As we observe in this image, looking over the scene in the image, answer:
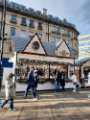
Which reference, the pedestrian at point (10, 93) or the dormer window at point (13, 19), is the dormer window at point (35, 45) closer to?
the pedestrian at point (10, 93)

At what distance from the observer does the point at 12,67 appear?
19.8 metres

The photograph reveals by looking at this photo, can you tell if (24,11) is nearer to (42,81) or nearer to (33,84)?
(42,81)

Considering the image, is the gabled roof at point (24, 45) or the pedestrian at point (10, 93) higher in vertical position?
the gabled roof at point (24, 45)

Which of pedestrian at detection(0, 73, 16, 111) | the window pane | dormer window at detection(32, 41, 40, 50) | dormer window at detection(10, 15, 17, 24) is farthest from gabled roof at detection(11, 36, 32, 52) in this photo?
the window pane

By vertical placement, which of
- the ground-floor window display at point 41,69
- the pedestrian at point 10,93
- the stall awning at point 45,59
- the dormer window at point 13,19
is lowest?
the pedestrian at point 10,93

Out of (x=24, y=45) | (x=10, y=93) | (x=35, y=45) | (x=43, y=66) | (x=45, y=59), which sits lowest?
(x=10, y=93)

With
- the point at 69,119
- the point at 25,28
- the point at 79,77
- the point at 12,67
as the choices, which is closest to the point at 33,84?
the point at 12,67

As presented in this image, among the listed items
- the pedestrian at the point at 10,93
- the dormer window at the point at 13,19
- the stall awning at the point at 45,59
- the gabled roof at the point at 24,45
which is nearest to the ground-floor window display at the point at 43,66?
the stall awning at the point at 45,59

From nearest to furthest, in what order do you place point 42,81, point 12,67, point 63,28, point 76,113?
point 76,113
point 12,67
point 42,81
point 63,28

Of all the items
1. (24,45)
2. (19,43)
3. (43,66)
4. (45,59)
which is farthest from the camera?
(43,66)

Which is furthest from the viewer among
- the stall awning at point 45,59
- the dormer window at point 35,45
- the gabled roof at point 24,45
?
the dormer window at point 35,45

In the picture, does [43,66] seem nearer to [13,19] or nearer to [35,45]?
[35,45]

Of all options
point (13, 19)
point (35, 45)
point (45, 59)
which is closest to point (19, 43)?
point (35, 45)

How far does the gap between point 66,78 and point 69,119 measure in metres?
16.2
